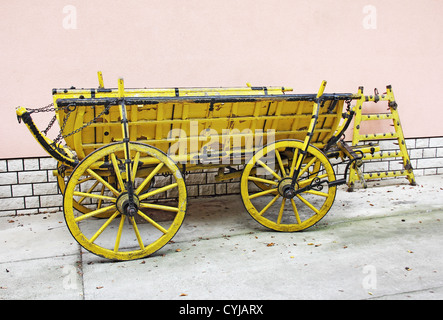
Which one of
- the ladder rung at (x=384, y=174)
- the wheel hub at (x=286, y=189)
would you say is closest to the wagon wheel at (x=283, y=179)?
the wheel hub at (x=286, y=189)

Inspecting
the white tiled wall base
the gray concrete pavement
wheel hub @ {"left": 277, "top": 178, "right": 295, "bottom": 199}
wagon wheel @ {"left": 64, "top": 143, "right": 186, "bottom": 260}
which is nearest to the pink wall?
the white tiled wall base

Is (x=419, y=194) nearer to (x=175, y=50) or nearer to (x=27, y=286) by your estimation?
(x=175, y=50)

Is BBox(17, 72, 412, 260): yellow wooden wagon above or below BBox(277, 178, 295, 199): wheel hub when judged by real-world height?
above

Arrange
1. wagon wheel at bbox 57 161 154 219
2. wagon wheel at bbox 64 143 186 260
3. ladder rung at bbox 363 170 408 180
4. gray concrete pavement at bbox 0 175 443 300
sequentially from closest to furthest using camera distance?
gray concrete pavement at bbox 0 175 443 300 → wagon wheel at bbox 64 143 186 260 → wagon wheel at bbox 57 161 154 219 → ladder rung at bbox 363 170 408 180

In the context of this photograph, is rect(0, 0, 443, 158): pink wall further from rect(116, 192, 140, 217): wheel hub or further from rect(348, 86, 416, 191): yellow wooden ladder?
rect(116, 192, 140, 217): wheel hub

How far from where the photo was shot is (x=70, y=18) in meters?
4.43

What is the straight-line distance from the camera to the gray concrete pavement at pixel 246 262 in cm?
277

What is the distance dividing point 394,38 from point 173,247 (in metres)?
4.11

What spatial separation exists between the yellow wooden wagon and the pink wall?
91cm

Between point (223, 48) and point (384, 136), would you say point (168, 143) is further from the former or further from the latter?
point (384, 136)

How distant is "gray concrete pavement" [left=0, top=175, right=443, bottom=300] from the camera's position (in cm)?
277

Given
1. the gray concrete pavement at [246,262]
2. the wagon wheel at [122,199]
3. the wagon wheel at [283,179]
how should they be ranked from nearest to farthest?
1. the gray concrete pavement at [246,262]
2. the wagon wheel at [122,199]
3. the wagon wheel at [283,179]

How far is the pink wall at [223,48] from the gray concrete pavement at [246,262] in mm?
1524

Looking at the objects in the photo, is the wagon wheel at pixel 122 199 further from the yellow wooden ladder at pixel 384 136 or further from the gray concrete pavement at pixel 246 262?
the yellow wooden ladder at pixel 384 136
